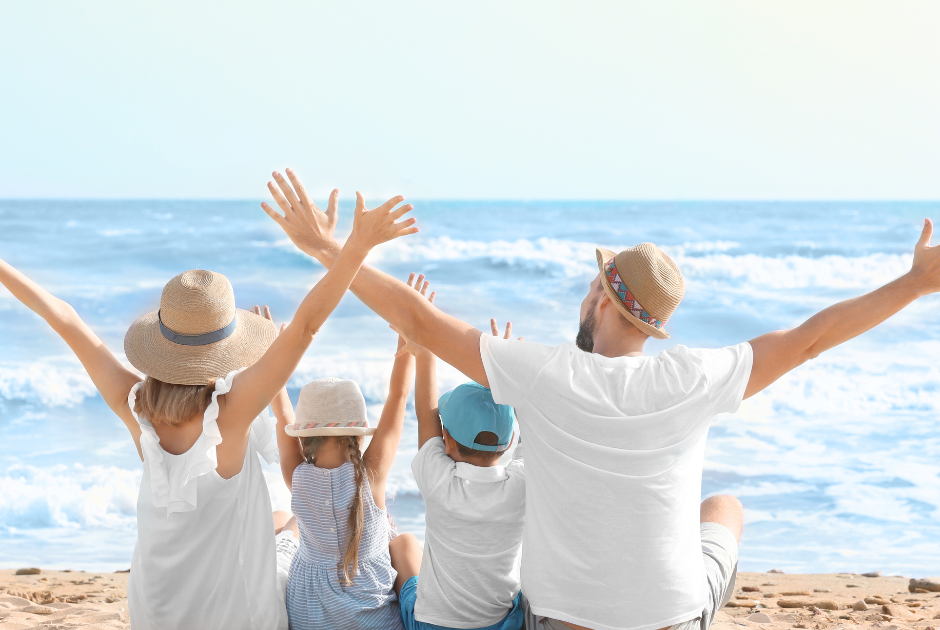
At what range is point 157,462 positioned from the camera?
245 centimetres

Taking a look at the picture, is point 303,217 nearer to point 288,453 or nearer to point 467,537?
point 288,453

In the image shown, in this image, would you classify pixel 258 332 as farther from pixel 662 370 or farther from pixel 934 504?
pixel 934 504

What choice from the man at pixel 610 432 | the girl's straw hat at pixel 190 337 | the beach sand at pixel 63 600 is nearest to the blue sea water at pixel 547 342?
the beach sand at pixel 63 600

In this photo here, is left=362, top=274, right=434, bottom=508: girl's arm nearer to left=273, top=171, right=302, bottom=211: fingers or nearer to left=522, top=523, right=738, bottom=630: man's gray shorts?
left=273, top=171, right=302, bottom=211: fingers

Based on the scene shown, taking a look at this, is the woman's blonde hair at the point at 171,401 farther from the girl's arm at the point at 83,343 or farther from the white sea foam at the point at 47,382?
the white sea foam at the point at 47,382

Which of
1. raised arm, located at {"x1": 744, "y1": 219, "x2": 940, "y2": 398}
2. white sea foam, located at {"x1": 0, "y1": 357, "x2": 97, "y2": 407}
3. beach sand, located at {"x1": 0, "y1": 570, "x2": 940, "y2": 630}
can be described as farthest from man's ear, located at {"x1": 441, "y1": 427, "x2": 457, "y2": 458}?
white sea foam, located at {"x1": 0, "y1": 357, "x2": 97, "y2": 407}

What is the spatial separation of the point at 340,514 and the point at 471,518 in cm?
48

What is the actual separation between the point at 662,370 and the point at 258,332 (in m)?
1.27

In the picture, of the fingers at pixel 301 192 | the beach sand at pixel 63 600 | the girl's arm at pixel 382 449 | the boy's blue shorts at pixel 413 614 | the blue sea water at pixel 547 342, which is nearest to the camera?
the fingers at pixel 301 192

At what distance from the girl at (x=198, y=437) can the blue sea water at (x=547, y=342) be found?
3.04m

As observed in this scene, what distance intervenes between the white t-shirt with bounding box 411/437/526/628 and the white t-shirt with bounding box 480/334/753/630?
273 mm

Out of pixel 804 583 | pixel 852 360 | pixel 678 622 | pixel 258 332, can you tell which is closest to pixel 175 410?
pixel 258 332

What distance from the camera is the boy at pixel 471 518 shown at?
256 centimetres

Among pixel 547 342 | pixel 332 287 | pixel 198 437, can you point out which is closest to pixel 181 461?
pixel 198 437
